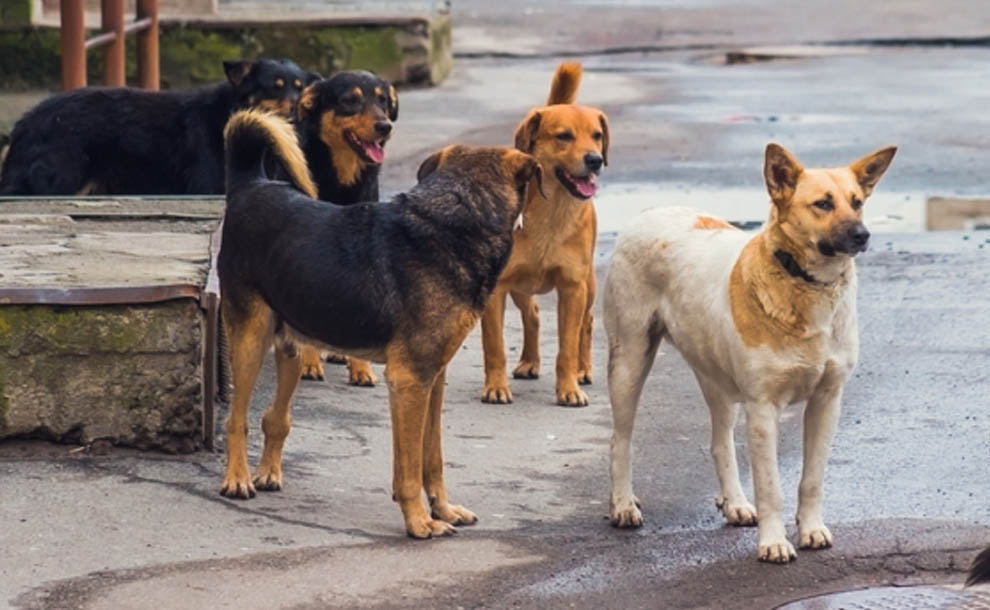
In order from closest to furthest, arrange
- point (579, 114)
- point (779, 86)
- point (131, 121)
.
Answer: point (579, 114)
point (131, 121)
point (779, 86)

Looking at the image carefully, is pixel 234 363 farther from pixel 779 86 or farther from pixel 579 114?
pixel 779 86

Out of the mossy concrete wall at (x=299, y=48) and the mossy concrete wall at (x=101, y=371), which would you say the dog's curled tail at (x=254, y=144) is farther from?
the mossy concrete wall at (x=299, y=48)

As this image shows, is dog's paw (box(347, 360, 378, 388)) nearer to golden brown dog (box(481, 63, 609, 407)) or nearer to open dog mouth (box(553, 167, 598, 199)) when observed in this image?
golden brown dog (box(481, 63, 609, 407))

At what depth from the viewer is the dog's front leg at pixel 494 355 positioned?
28.7 feet

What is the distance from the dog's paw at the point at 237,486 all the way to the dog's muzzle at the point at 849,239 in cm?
224

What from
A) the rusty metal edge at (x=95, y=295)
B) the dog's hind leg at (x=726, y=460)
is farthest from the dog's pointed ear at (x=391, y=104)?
the dog's hind leg at (x=726, y=460)

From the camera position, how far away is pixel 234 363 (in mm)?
7059

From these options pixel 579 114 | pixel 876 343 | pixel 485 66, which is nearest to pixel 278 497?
pixel 579 114

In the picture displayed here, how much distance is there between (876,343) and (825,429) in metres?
3.32

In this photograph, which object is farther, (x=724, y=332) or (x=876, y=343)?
(x=876, y=343)

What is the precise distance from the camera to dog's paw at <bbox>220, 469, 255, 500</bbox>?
23.2 ft

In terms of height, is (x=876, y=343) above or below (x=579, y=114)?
below

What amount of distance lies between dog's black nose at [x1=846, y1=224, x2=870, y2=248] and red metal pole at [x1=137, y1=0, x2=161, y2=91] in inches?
363

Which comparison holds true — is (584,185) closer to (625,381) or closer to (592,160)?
(592,160)
